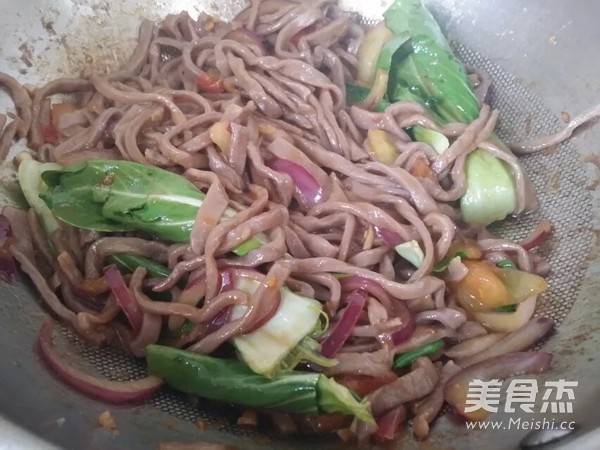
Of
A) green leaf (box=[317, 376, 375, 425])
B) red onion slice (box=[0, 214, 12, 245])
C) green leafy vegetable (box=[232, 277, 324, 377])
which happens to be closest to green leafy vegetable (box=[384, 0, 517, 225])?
green leafy vegetable (box=[232, 277, 324, 377])

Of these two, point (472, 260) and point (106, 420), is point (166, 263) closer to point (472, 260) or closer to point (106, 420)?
point (106, 420)

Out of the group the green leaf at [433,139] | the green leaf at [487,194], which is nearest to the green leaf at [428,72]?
the green leaf at [433,139]

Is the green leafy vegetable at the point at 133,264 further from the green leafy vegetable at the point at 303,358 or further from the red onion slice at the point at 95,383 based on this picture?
the green leafy vegetable at the point at 303,358

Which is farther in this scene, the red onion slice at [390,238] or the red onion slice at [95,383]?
the red onion slice at [390,238]

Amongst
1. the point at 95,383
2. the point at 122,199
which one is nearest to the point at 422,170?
the point at 122,199

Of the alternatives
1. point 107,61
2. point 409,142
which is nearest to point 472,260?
point 409,142
